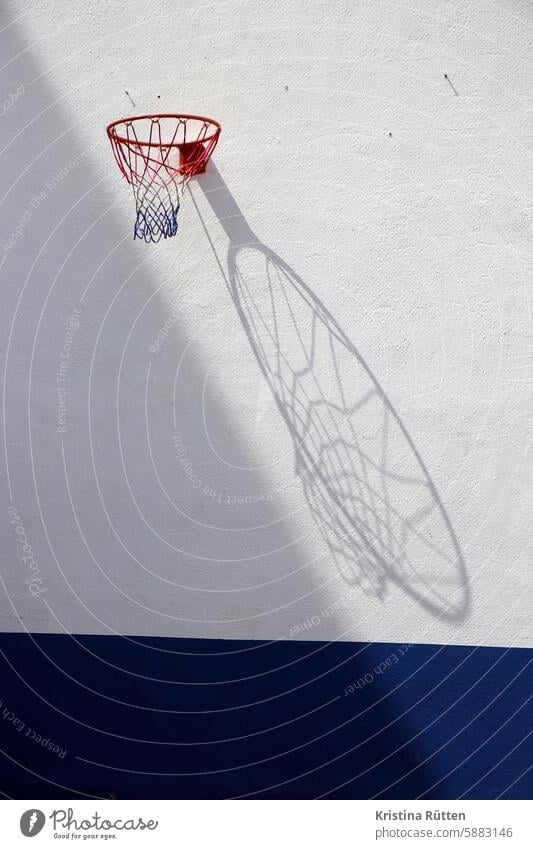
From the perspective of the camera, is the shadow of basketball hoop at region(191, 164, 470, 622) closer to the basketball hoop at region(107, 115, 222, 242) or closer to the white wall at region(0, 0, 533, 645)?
the white wall at region(0, 0, 533, 645)

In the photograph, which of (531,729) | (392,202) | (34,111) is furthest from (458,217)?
(531,729)

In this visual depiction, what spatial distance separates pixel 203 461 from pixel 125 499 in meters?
0.50

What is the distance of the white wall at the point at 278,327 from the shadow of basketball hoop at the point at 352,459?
0.01m

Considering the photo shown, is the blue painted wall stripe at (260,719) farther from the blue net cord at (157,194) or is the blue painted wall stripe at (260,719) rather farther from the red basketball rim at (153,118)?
the red basketball rim at (153,118)

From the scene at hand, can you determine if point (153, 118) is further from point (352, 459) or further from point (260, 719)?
point (260, 719)

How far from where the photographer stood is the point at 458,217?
5238 mm

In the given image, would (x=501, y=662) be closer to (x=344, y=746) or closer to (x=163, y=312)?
(x=344, y=746)

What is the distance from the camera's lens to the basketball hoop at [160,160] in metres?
5.15

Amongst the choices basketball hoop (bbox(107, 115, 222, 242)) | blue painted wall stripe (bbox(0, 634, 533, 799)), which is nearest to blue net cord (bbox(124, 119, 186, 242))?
basketball hoop (bbox(107, 115, 222, 242))

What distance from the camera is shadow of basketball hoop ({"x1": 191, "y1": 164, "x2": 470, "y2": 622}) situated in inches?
207

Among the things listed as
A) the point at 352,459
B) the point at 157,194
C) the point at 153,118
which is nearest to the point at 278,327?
the point at 352,459

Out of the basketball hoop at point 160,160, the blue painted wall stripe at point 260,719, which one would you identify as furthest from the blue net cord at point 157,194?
the blue painted wall stripe at point 260,719

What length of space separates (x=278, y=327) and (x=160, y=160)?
1.16 meters

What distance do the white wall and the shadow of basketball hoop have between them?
1 cm
